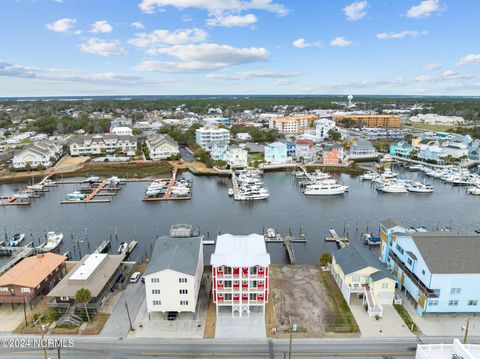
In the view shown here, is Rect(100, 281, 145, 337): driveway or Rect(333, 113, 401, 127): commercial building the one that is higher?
Rect(333, 113, 401, 127): commercial building

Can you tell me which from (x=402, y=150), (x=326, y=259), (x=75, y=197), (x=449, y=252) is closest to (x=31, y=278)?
(x=326, y=259)

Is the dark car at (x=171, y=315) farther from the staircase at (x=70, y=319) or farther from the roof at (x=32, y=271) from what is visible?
the roof at (x=32, y=271)

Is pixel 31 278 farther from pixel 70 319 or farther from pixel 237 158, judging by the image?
pixel 237 158

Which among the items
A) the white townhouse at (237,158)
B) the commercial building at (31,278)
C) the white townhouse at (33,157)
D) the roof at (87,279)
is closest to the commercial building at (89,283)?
the roof at (87,279)

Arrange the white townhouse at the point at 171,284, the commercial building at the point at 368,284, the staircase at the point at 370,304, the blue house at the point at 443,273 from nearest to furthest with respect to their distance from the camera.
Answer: the blue house at the point at 443,273, the white townhouse at the point at 171,284, the staircase at the point at 370,304, the commercial building at the point at 368,284

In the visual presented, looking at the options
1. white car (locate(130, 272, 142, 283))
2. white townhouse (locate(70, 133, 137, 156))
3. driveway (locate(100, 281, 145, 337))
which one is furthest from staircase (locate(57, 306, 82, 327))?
white townhouse (locate(70, 133, 137, 156))

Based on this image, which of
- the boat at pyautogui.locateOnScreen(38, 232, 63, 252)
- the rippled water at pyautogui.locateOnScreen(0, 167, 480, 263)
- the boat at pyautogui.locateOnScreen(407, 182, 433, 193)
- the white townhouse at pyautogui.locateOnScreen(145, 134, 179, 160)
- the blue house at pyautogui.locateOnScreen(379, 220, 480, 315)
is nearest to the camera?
the blue house at pyautogui.locateOnScreen(379, 220, 480, 315)

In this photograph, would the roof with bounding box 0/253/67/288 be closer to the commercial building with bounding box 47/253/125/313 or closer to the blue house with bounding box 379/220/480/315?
the commercial building with bounding box 47/253/125/313
